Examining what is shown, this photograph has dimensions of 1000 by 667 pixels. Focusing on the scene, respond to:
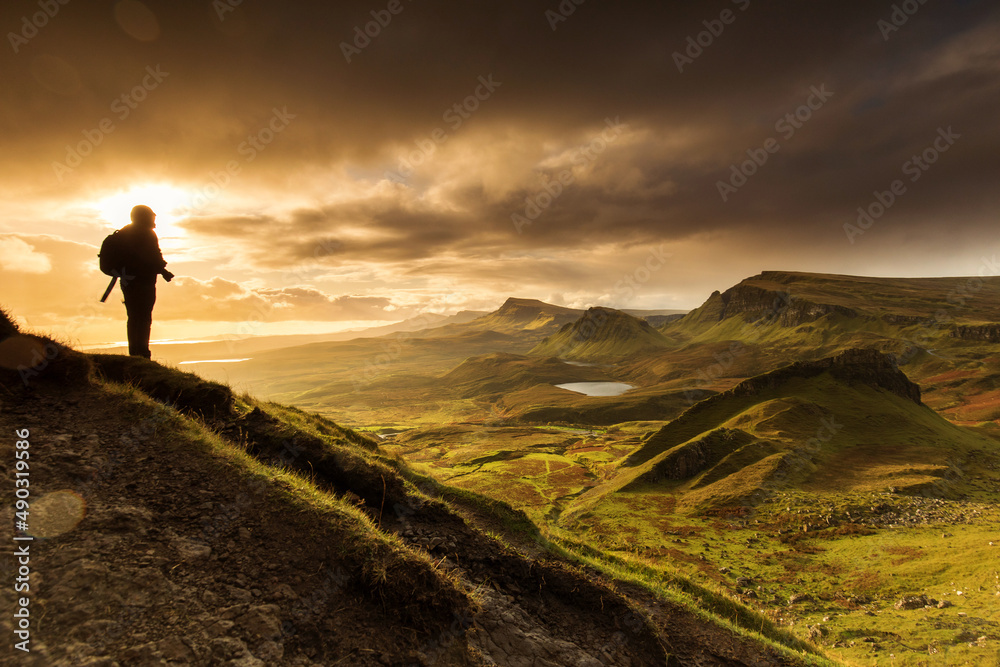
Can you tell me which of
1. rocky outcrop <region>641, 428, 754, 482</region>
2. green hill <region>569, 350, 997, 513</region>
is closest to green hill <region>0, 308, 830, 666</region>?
green hill <region>569, 350, 997, 513</region>

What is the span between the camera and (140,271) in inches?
608

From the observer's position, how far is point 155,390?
472 inches

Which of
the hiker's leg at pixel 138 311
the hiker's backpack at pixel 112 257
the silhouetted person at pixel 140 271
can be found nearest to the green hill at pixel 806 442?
the hiker's leg at pixel 138 311

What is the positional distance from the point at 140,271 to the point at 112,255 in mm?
921

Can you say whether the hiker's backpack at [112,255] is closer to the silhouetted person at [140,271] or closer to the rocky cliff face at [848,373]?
the silhouetted person at [140,271]

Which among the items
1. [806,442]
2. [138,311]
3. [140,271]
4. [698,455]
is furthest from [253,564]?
[806,442]

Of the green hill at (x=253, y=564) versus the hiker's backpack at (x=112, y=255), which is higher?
the hiker's backpack at (x=112, y=255)

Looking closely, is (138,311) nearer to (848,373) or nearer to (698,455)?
(698,455)

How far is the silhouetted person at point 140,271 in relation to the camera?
15281 millimetres

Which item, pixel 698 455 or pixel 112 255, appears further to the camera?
pixel 698 455

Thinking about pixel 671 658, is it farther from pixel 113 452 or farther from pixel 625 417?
pixel 625 417

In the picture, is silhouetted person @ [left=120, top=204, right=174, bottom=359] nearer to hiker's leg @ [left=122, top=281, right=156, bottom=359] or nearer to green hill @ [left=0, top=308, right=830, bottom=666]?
hiker's leg @ [left=122, top=281, right=156, bottom=359]

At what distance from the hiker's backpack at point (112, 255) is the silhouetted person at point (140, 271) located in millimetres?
103

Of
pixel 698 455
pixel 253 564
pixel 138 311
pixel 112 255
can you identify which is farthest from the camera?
pixel 698 455
